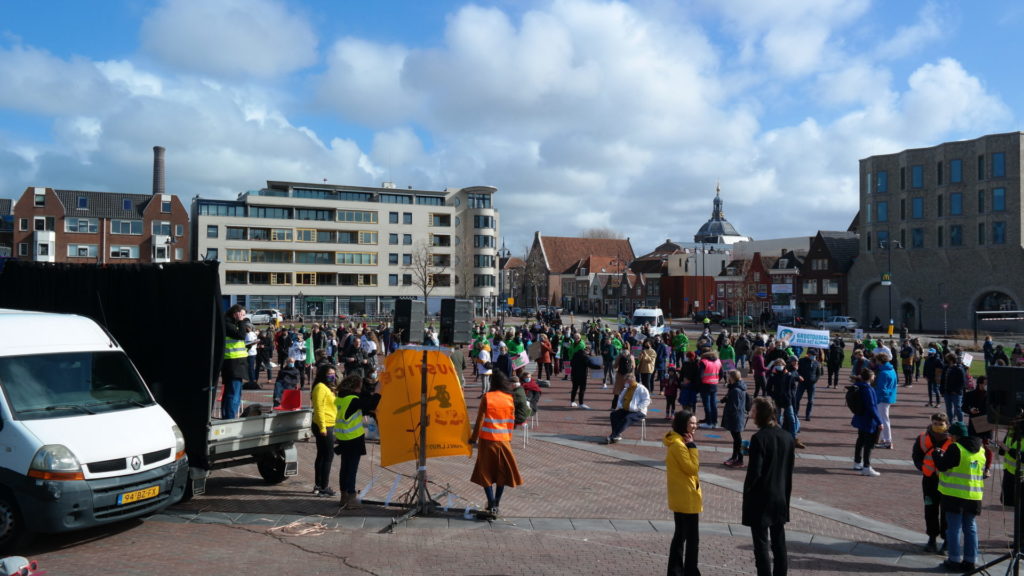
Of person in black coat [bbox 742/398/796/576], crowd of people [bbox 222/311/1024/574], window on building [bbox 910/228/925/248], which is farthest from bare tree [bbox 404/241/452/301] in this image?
person in black coat [bbox 742/398/796/576]

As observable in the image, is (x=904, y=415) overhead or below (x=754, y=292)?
below

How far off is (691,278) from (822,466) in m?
75.6

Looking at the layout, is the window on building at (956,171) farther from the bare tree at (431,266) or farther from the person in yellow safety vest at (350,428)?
the person in yellow safety vest at (350,428)

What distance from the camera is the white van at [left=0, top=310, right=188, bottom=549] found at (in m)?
7.01

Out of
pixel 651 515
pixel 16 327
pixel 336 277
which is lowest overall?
pixel 651 515

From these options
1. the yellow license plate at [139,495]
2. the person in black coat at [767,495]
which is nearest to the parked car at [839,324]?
the person in black coat at [767,495]

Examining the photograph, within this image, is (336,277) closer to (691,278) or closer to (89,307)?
(691,278)

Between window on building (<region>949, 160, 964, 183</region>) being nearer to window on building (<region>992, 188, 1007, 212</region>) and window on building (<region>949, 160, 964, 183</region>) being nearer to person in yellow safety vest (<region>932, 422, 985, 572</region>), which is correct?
window on building (<region>992, 188, 1007, 212</region>)

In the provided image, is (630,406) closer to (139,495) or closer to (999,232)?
(139,495)

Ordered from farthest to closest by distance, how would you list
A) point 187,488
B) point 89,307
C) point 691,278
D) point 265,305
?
point 691,278 → point 265,305 → point 89,307 → point 187,488

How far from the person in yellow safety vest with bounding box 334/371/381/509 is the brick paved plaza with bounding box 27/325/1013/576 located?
0.32 metres

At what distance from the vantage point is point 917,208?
61.8 metres

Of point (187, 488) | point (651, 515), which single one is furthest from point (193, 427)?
point (651, 515)

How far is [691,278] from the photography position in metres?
86.0
